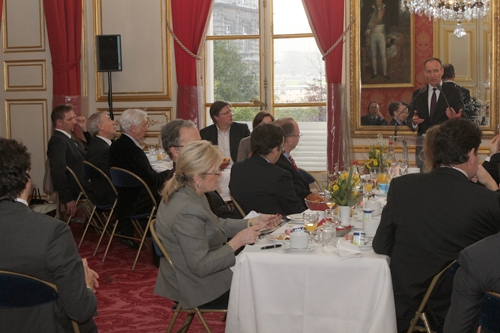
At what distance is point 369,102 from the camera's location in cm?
831

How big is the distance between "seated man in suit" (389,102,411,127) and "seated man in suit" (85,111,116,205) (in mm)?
3348

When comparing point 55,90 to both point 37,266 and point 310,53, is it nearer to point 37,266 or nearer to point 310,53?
point 310,53

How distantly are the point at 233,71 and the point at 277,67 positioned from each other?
61 cm

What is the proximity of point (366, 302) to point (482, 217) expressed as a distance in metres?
0.62

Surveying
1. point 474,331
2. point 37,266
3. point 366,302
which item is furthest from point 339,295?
point 37,266

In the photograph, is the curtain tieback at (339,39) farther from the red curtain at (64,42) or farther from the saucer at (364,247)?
the saucer at (364,247)

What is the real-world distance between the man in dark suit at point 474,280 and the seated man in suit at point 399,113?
581 cm

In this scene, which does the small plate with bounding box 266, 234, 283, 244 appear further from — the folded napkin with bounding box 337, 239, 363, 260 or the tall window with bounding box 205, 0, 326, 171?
the tall window with bounding box 205, 0, 326, 171

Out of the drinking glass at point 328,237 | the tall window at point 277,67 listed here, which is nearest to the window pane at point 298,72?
the tall window at point 277,67

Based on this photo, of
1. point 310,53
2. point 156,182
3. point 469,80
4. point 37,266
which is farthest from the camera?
point 310,53

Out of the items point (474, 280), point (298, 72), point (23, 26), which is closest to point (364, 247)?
point (474, 280)

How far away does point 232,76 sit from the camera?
8914 mm

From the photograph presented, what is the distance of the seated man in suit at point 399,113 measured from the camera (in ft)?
25.7

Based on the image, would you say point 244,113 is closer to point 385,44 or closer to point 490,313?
point 385,44
